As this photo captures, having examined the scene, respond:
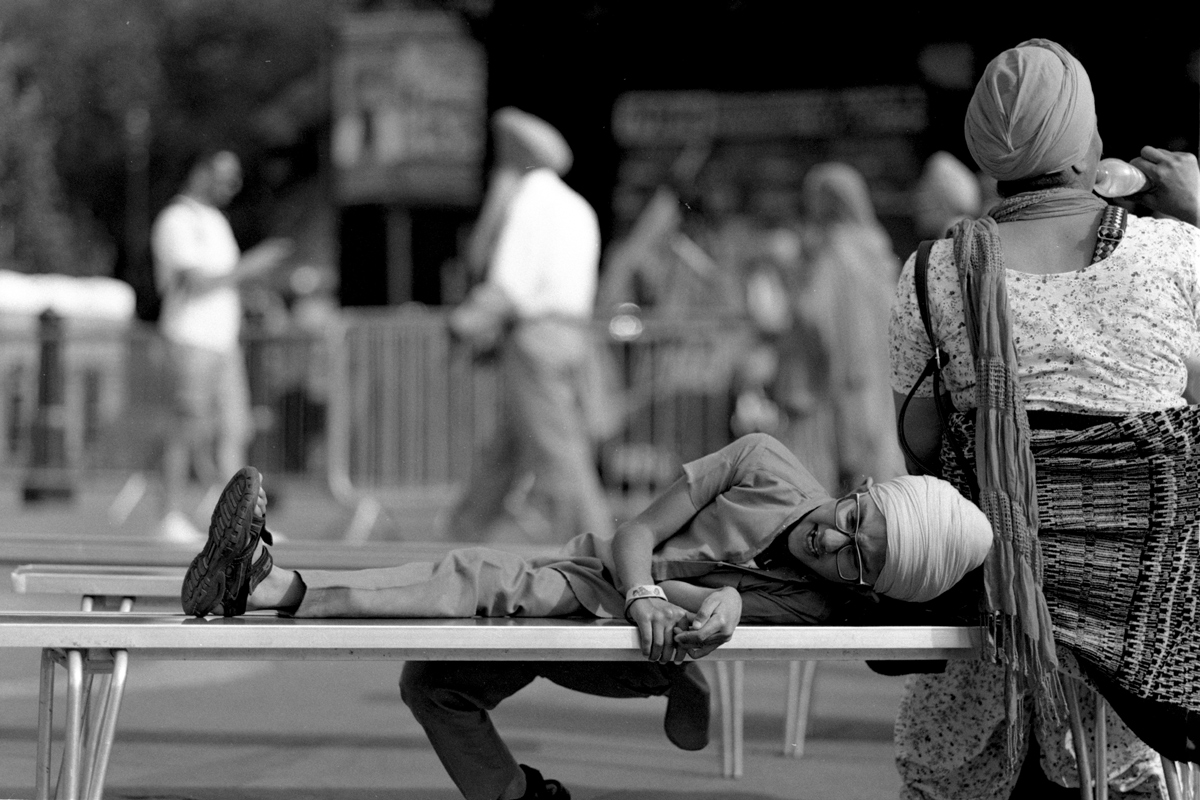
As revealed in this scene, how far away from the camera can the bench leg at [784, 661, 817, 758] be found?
471 centimetres

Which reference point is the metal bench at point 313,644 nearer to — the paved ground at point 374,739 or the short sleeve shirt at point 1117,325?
the short sleeve shirt at point 1117,325

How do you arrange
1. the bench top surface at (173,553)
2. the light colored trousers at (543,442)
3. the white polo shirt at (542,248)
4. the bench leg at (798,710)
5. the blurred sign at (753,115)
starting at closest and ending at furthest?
the bench leg at (798,710) → the bench top surface at (173,553) → the light colored trousers at (543,442) → the white polo shirt at (542,248) → the blurred sign at (753,115)

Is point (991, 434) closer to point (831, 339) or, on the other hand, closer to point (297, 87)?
point (831, 339)

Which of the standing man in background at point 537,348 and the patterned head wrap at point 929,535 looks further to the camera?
the standing man in background at point 537,348

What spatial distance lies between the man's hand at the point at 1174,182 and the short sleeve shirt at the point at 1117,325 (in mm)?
374

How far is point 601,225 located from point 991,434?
1027cm

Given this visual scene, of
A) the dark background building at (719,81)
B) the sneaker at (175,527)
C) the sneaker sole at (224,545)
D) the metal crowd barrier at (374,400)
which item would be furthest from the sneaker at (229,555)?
the dark background building at (719,81)

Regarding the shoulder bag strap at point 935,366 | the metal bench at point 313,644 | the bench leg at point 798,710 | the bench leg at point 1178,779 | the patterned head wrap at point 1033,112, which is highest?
the patterned head wrap at point 1033,112

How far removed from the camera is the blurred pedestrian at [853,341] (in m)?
8.56

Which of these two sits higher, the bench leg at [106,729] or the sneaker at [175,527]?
the bench leg at [106,729]

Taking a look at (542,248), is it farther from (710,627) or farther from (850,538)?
(710,627)

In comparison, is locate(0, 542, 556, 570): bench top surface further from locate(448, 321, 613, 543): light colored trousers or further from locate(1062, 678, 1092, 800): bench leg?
locate(448, 321, 613, 543): light colored trousers

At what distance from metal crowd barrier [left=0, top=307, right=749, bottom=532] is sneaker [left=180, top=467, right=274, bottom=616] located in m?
4.83

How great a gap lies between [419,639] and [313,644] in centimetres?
19
